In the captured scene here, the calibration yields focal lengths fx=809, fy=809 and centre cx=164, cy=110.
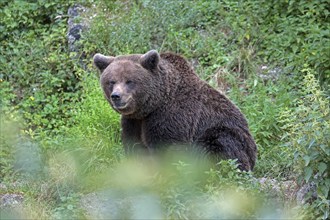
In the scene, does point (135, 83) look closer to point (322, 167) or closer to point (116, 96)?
point (116, 96)

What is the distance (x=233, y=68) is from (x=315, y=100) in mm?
3675

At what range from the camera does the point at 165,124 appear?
7141 millimetres

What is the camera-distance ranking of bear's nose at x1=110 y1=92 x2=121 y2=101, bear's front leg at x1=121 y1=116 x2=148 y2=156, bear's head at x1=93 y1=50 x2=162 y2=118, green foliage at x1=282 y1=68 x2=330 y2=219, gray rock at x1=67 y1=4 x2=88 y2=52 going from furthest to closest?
gray rock at x1=67 y1=4 x2=88 y2=52
bear's front leg at x1=121 y1=116 x2=148 y2=156
bear's head at x1=93 y1=50 x2=162 y2=118
bear's nose at x1=110 y1=92 x2=121 y2=101
green foliage at x1=282 y1=68 x2=330 y2=219

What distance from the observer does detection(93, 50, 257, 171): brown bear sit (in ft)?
23.4

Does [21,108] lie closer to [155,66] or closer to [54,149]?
[54,149]

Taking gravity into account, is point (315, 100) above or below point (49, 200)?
above

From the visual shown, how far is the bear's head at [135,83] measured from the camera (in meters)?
7.08

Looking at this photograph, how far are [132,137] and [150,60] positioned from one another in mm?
724

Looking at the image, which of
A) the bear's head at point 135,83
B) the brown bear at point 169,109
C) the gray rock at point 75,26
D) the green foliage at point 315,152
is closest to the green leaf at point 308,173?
the green foliage at point 315,152

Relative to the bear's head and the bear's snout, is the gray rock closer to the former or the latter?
the bear's head

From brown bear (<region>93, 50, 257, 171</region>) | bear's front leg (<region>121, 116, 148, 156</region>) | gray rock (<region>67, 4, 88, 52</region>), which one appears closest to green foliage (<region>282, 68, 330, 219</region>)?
brown bear (<region>93, 50, 257, 171</region>)

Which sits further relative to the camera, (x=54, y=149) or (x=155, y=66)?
(x=54, y=149)

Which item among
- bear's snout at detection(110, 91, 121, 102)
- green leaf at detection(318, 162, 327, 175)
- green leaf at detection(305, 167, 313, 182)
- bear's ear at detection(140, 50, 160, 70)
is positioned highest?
bear's ear at detection(140, 50, 160, 70)

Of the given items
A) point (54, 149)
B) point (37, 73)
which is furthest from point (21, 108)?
point (54, 149)
